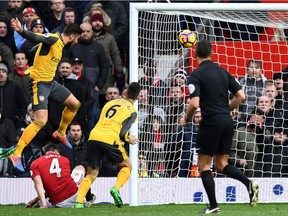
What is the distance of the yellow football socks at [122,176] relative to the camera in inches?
574

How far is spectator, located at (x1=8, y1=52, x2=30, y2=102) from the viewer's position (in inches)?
729

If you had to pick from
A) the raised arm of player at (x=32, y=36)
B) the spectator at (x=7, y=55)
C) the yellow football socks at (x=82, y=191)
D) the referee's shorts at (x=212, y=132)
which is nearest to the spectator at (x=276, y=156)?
the yellow football socks at (x=82, y=191)

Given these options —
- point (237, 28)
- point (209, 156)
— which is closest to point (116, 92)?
point (237, 28)

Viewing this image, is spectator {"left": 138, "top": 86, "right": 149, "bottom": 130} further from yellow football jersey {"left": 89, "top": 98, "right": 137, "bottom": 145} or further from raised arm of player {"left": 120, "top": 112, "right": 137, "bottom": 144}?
raised arm of player {"left": 120, "top": 112, "right": 137, "bottom": 144}

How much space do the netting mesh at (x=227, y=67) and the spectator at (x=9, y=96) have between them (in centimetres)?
279

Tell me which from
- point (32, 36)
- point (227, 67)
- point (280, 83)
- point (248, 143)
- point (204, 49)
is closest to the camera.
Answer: point (204, 49)

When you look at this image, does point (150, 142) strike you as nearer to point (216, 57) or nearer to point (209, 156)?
point (216, 57)

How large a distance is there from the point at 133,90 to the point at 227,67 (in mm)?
4042

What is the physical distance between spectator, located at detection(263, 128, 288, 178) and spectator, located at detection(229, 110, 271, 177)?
0.56ft

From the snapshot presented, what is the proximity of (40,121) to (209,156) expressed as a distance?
377 centimetres

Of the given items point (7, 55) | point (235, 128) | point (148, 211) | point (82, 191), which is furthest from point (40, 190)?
point (7, 55)

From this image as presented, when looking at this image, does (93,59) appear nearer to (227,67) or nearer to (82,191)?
(227,67)

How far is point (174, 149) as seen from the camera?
16.7 metres

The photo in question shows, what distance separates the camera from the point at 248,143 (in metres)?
17.3
